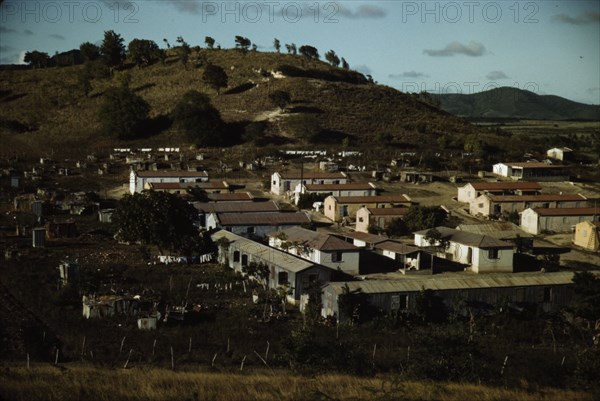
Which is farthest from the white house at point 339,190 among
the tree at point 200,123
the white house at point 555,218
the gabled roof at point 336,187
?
the tree at point 200,123

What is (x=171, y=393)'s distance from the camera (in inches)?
598

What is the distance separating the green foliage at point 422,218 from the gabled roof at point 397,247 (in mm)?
5824

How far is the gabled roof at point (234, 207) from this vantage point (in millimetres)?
42556

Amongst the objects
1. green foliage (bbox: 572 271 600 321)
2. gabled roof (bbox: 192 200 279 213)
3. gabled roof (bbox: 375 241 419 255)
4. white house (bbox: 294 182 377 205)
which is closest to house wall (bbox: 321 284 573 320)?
green foliage (bbox: 572 271 600 321)

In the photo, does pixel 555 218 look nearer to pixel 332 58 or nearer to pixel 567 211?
pixel 567 211

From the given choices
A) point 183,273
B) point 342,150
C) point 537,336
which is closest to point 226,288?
point 183,273

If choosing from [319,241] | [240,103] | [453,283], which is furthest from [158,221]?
[240,103]

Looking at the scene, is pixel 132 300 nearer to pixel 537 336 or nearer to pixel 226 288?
pixel 226 288

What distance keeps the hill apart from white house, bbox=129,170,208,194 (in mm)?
23014

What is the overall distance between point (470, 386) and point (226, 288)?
14798 millimetres

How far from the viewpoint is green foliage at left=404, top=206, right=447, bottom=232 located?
41.1m

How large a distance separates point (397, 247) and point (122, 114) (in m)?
51.5

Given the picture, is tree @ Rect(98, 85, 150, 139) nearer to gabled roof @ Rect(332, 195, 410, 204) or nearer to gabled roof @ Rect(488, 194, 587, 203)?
gabled roof @ Rect(332, 195, 410, 204)

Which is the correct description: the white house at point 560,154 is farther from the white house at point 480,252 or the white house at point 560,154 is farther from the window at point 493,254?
the window at point 493,254
